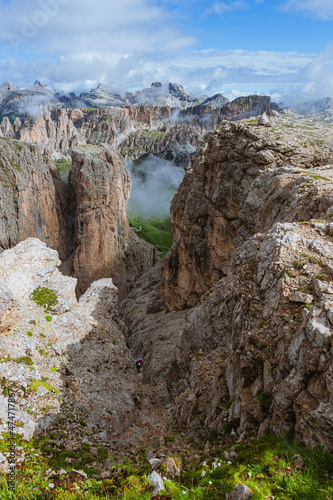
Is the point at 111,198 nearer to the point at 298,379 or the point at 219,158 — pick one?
the point at 219,158

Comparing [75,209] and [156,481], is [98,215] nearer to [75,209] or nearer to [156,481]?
[75,209]

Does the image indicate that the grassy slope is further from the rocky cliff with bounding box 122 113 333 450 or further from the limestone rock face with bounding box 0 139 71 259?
the limestone rock face with bounding box 0 139 71 259

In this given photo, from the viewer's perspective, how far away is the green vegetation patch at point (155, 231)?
156875 millimetres

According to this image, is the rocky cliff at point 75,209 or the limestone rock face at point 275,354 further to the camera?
the rocky cliff at point 75,209

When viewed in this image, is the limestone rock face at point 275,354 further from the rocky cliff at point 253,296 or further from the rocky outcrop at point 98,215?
the rocky outcrop at point 98,215

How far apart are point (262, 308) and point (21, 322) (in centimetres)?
1729

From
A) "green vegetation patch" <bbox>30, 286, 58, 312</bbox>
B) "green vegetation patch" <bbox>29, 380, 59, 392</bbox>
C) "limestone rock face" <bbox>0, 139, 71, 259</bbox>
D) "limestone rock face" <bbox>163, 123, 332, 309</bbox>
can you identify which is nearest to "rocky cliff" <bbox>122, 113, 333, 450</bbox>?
"limestone rock face" <bbox>163, 123, 332, 309</bbox>

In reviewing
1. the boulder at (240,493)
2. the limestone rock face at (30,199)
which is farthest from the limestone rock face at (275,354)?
the limestone rock face at (30,199)

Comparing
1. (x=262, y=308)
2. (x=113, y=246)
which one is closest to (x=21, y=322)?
(x=262, y=308)

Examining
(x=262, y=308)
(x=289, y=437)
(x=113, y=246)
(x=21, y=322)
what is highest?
(x=262, y=308)

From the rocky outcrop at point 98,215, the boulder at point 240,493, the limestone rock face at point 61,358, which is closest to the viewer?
the boulder at point 240,493

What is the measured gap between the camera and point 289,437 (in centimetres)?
932

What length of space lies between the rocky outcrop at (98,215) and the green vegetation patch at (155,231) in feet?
165

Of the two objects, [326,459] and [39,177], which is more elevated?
[39,177]
